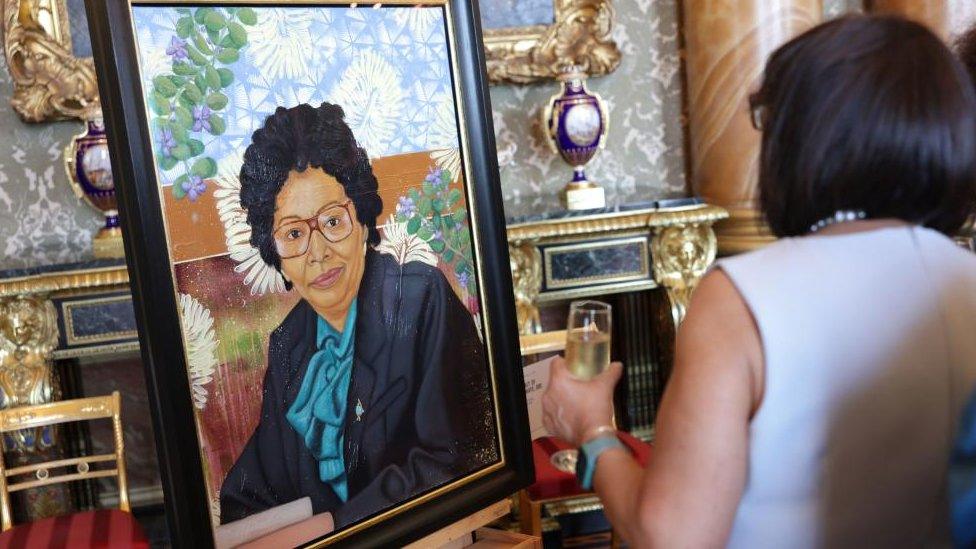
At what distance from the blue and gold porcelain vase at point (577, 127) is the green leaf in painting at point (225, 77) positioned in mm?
2107

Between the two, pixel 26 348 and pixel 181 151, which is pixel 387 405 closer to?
pixel 181 151

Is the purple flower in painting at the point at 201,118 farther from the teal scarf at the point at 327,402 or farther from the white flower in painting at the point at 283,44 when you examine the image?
the teal scarf at the point at 327,402

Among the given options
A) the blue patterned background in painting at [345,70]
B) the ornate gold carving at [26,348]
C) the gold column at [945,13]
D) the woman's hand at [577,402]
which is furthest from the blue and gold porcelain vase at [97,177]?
the gold column at [945,13]

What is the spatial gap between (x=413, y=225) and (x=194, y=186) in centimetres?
48

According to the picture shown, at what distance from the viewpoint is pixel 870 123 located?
43.2 inches

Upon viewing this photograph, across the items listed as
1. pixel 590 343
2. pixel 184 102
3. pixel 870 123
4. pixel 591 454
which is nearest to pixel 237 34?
pixel 184 102

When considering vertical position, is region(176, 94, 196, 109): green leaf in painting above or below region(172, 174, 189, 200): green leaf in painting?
above

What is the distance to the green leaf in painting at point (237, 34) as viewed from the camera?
1.58 metres

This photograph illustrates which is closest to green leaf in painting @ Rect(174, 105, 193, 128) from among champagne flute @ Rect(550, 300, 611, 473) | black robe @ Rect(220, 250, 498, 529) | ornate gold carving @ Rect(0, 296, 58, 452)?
black robe @ Rect(220, 250, 498, 529)

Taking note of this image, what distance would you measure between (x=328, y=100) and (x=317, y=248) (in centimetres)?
27

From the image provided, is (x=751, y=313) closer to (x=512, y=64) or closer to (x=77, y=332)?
(x=77, y=332)

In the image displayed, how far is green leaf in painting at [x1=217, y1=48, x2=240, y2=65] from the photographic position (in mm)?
1567

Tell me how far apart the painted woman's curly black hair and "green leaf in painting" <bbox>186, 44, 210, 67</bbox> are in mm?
143

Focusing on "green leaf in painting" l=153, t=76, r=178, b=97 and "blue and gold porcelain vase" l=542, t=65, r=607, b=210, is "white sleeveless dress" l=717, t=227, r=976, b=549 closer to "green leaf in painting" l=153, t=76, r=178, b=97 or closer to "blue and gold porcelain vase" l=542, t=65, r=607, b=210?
"green leaf in painting" l=153, t=76, r=178, b=97
